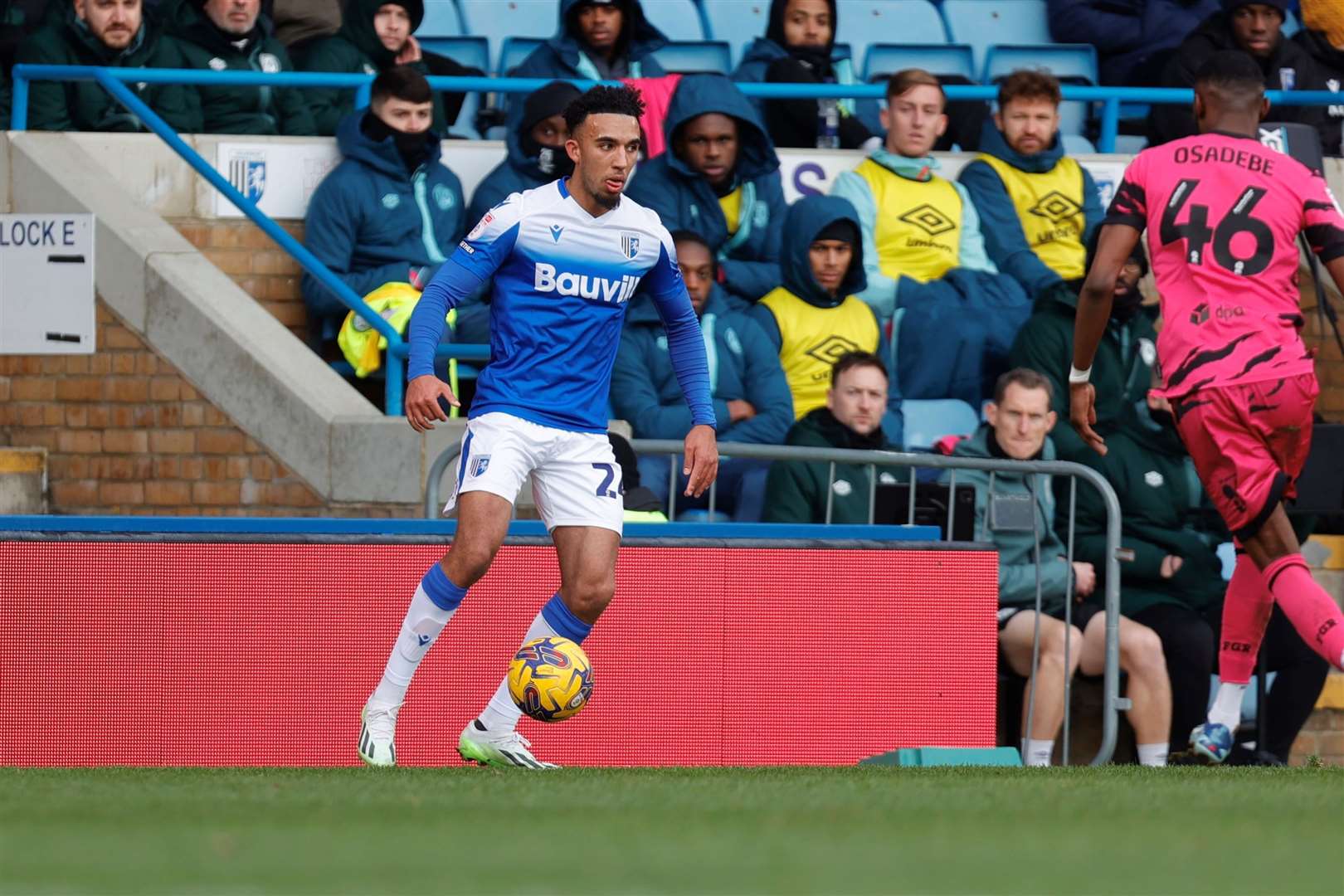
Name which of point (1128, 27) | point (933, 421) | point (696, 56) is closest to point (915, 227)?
point (933, 421)

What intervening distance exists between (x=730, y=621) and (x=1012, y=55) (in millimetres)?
7164

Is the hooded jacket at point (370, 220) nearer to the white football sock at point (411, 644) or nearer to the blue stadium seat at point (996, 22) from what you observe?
the white football sock at point (411, 644)

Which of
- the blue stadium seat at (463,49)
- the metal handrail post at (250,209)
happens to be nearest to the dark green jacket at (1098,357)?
the metal handrail post at (250,209)

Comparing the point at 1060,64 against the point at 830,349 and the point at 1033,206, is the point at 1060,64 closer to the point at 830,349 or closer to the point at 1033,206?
the point at 1033,206

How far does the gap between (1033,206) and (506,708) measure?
6149mm

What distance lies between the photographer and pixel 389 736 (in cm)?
782

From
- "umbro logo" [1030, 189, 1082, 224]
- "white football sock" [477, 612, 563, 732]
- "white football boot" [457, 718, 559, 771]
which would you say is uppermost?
"umbro logo" [1030, 189, 1082, 224]

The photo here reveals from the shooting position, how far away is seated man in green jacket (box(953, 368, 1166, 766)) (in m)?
10.3

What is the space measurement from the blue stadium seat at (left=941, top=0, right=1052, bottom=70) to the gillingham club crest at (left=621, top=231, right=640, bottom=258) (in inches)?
336

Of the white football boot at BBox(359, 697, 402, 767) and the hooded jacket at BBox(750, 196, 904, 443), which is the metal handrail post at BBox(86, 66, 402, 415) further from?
the white football boot at BBox(359, 697, 402, 767)

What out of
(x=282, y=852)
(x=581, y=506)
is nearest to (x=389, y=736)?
(x=581, y=506)

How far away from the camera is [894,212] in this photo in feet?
41.4

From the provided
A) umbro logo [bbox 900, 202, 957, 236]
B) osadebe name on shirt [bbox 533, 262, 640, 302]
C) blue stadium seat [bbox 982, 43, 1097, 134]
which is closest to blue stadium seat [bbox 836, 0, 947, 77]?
blue stadium seat [bbox 982, 43, 1097, 134]

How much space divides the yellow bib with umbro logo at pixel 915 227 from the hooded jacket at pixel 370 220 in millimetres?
2310
